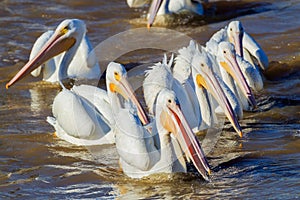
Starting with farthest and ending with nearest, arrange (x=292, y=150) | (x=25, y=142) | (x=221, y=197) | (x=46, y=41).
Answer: (x=46, y=41) < (x=25, y=142) < (x=292, y=150) < (x=221, y=197)

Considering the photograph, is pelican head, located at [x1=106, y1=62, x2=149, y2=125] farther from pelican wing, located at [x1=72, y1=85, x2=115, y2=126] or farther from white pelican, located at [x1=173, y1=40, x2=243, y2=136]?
white pelican, located at [x1=173, y1=40, x2=243, y2=136]

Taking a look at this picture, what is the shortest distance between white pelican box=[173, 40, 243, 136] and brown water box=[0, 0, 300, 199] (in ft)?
0.68

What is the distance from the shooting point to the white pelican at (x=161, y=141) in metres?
5.44

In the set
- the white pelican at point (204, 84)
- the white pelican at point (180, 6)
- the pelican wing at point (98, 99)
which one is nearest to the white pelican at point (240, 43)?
the white pelican at point (204, 84)

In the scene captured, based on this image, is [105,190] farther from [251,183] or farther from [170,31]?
[170,31]

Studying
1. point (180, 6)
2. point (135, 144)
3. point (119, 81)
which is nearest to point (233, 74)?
point (119, 81)

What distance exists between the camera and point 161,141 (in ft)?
18.3

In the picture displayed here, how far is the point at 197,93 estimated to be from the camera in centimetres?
691

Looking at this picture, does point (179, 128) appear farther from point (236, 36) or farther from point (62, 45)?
point (62, 45)

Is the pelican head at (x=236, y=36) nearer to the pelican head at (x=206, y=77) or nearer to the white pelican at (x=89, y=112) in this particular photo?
the pelican head at (x=206, y=77)

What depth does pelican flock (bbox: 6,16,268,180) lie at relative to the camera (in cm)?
556

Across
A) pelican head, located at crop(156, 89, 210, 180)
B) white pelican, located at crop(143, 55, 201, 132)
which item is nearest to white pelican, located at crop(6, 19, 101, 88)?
white pelican, located at crop(143, 55, 201, 132)

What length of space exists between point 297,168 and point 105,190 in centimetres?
134

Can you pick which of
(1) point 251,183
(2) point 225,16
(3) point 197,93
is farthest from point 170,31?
(1) point 251,183
